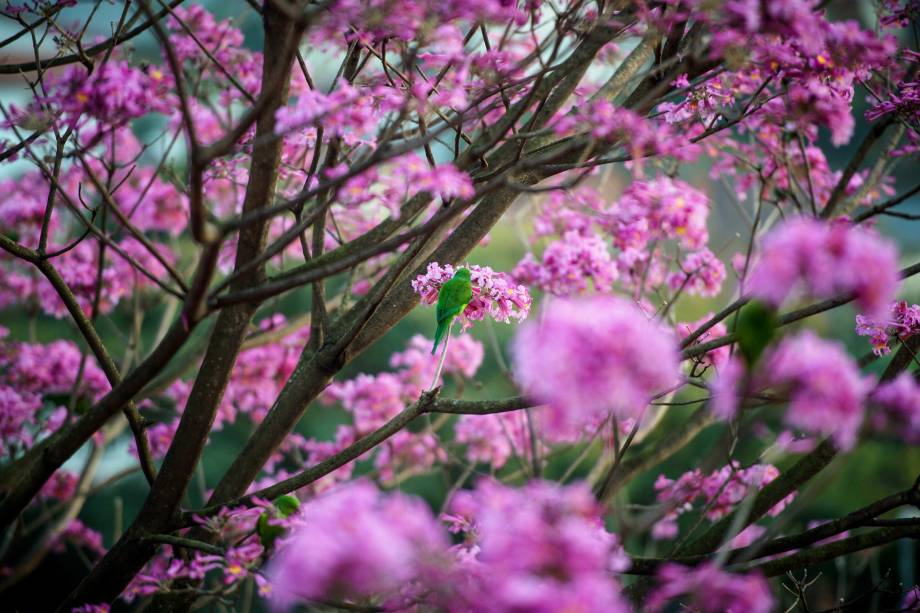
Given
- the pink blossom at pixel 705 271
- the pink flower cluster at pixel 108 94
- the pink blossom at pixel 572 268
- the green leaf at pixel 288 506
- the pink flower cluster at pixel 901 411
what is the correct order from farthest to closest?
the pink blossom at pixel 705 271
the pink blossom at pixel 572 268
the green leaf at pixel 288 506
the pink flower cluster at pixel 108 94
the pink flower cluster at pixel 901 411

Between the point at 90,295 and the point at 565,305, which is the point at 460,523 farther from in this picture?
the point at 90,295

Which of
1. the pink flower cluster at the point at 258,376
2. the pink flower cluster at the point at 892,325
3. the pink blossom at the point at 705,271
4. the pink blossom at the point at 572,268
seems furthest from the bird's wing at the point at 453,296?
the pink flower cluster at the point at 258,376

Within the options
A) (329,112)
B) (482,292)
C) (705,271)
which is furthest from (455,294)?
(705,271)

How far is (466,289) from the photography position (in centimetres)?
158

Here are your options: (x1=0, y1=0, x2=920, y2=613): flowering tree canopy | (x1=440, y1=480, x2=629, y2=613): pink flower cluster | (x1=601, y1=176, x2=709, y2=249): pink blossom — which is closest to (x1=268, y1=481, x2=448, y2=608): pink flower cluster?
(x1=0, y1=0, x2=920, y2=613): flowering tree canopy

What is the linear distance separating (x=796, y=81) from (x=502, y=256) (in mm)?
4130

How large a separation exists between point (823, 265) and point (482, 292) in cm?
91

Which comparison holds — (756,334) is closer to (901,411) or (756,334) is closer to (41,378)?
(901,411)

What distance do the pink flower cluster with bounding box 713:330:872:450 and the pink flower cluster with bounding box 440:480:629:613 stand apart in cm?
26

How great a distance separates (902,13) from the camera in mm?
1899

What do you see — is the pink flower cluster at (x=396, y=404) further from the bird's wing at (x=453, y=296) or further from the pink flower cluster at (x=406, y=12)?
the pink flower cluster at (x=406, y=12)

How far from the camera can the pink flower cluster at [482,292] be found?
1685 mm

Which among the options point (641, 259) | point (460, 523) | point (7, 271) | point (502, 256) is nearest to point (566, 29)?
point (460, 523)

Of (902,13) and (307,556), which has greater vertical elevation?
(902,13)
